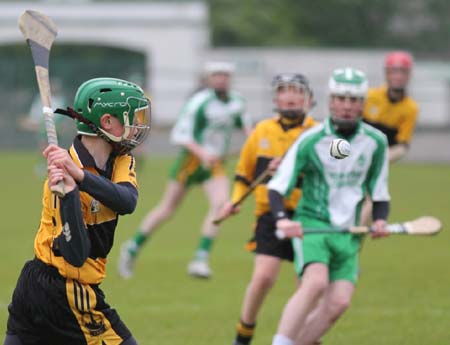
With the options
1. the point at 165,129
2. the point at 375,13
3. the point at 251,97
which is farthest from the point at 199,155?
the point at 375,13

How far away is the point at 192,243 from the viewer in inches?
559

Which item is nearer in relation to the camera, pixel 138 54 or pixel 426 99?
pixel 426 99

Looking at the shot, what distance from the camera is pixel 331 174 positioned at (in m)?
6.97

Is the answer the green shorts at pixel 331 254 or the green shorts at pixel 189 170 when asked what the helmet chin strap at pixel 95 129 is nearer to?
the green shorts at pixel 331 254

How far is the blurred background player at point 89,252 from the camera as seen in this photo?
17.3 ft

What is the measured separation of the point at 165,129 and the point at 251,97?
3939 millimetres

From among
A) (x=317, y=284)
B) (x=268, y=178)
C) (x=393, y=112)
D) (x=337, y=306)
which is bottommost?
(x=337, y=306)

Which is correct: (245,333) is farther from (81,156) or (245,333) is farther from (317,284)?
(81,156)

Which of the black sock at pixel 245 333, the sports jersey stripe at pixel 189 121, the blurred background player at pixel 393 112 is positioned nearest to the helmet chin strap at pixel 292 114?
the black sock at pixel 245 333

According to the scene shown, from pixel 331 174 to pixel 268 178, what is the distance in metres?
1.07

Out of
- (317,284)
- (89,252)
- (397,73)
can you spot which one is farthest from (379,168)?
(397,73)

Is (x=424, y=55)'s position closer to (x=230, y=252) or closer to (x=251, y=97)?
(x=251, y=97)

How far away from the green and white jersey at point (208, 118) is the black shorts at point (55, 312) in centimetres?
643

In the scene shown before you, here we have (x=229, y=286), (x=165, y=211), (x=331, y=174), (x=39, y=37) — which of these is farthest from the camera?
(x=165, y=211)
